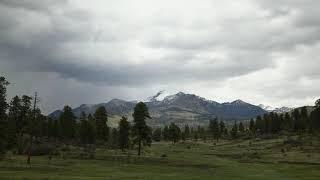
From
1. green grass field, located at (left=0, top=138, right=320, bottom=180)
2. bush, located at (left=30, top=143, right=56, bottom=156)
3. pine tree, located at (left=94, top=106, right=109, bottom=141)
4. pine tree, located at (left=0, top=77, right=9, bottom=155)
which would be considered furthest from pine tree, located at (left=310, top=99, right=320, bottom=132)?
pine tree, located at (left=0, top=77, right=9, bottom=155)

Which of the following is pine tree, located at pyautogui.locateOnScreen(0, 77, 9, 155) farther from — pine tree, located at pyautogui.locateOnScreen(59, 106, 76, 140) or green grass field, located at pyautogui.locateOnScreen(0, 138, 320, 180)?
pine tree, located at pyautogui.locateOnScreen(59, 106, 76, 140)

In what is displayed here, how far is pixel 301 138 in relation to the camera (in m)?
157

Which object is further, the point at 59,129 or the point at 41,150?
the point at 59,129

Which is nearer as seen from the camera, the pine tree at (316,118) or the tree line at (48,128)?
the tree line at (48,128)

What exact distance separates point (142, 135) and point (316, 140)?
62906mm

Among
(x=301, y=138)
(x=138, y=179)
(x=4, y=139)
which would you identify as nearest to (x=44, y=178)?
(x=138, y=179)

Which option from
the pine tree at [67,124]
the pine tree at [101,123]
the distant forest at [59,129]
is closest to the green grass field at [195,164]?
the distant forest at [59,129]

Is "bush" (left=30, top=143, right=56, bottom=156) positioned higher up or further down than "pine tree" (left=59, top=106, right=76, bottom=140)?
further down

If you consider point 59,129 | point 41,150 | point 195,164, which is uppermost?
point 59,129

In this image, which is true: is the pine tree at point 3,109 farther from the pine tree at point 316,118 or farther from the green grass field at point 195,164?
the pine tree at point 316,118

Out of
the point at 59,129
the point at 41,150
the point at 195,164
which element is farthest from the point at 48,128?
the point at 195,164

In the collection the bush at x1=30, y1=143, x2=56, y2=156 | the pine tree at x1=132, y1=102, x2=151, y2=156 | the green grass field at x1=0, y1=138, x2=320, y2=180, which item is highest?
the pine tree at x1=132, y1=102, x2=151, y2=156

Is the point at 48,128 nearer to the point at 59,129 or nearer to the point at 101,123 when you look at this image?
the point at 59,129

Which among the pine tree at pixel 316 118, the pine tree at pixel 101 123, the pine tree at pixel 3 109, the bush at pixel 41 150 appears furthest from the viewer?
the pine tree at pixel 101 123
